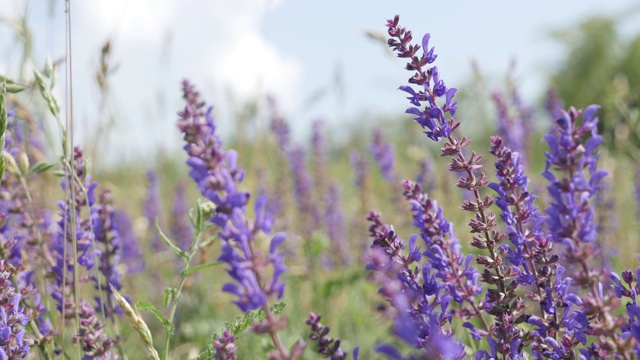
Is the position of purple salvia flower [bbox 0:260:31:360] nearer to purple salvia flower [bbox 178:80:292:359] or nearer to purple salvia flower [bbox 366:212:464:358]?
purple salvia flower [bbox 178:80:292:359]

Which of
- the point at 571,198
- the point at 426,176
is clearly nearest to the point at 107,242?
the point at 571,198

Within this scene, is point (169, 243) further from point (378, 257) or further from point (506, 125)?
point (506, 125)

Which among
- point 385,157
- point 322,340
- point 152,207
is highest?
point 385,157

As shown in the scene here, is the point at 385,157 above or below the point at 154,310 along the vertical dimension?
above

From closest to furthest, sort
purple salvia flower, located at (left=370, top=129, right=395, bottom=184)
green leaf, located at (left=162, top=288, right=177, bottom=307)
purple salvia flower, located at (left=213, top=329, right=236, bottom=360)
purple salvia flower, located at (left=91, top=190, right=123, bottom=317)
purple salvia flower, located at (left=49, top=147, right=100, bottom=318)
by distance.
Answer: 1. purple salvia flower, located at (left=213, top=329, right=236, bottom=360)
2. green leaf, located at (left=162, top=288, right=177, bottom=307)
3. purple salvia flower, located at (left=49, top=147, right=100, bottom=318)
4. purple salvia flower, located at (left=91, top=190, right=123, bottom=317)
5. purple salvia flower, located at (left=370, top=129, right=395, bottom=184)

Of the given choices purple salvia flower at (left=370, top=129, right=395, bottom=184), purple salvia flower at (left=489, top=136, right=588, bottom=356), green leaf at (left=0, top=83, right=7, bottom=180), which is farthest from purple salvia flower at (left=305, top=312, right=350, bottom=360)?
purple salvia flower at (left=370, top=129, right=395, bottom=184)

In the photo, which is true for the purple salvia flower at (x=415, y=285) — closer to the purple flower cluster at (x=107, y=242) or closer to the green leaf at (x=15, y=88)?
the purple flower cluster at (x=107, y=242)

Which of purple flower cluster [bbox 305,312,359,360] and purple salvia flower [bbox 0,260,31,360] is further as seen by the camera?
purple salvia flower [bbox 0,260,31,360]

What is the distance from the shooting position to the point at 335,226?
6.39m

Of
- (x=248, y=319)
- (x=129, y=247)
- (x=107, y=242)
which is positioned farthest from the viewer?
(x=129, y=247)

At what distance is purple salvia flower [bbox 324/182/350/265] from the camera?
6.12 m

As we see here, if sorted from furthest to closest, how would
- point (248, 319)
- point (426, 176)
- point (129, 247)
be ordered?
point (129, 247)
point (426, 176)
point (248, 319)

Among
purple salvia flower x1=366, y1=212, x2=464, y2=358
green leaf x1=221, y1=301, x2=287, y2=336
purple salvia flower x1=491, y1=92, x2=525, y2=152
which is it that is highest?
purple salvia flower x1=491, y1=92, x2=525, y2=152

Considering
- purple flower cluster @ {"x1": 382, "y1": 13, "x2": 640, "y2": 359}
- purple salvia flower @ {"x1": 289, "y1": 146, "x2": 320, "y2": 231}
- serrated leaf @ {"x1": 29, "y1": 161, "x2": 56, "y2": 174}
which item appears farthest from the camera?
purple salvia flower @ {"x1": 289, "y1": 146, "x2": 320, "y2": 231}
